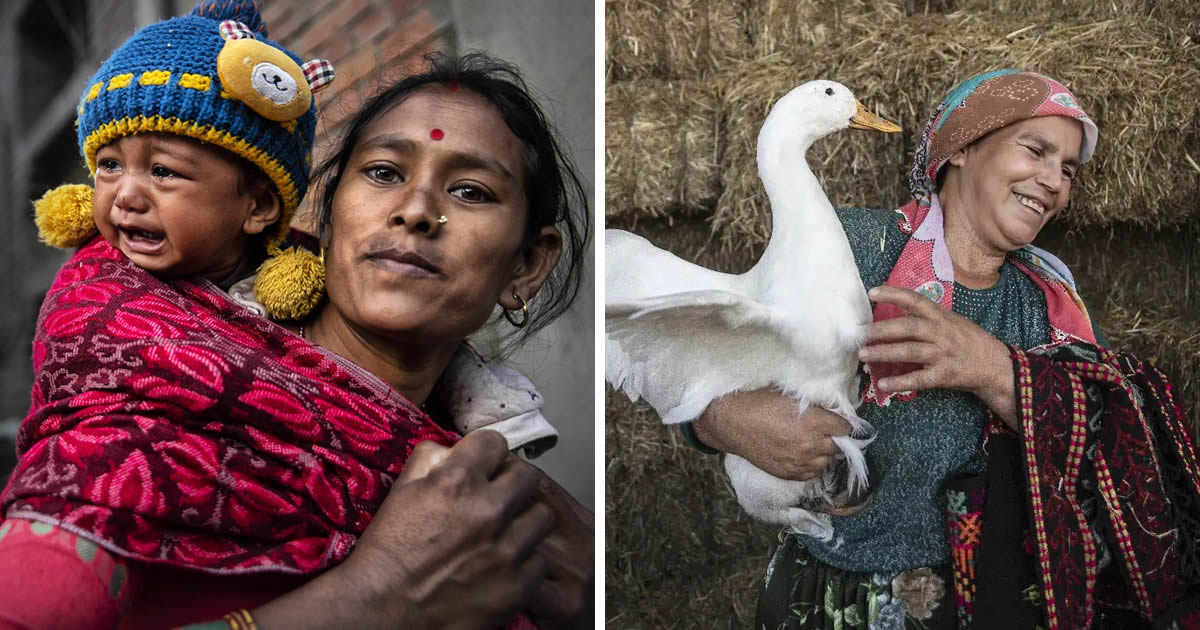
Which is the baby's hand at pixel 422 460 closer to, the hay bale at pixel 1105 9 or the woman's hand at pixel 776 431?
the woman's hand at pixel 776 431

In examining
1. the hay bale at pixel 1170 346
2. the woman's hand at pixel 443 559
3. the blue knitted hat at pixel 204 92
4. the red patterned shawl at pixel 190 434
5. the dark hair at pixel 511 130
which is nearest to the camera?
the red patterned shawl at pixel 190 434

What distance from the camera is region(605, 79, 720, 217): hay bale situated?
2.65 m

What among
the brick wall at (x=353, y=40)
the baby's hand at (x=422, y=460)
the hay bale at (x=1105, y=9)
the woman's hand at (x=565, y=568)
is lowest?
the woman's hand at (x=565, y=568)

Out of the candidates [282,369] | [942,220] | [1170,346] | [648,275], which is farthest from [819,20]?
[282,369]

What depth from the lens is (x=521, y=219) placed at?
1.93m

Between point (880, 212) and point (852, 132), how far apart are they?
24cm

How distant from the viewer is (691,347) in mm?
2324

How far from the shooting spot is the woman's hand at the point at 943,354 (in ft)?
7.14

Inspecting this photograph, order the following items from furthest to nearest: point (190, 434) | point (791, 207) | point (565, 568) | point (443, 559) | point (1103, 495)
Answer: point (791, 207) → point (1103, 495) → point (565, 568) → point (443, 559) → point (190, 434)

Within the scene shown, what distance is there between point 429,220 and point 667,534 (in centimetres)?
121

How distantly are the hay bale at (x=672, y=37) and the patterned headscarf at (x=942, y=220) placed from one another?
59 cm

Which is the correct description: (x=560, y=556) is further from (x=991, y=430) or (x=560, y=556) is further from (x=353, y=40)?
(x=353, y=40)

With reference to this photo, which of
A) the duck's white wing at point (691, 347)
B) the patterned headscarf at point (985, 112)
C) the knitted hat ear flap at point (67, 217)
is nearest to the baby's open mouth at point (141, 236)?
the knitted hat ear flap at point (67, 217)

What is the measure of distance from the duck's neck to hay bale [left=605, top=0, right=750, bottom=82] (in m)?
0.33
